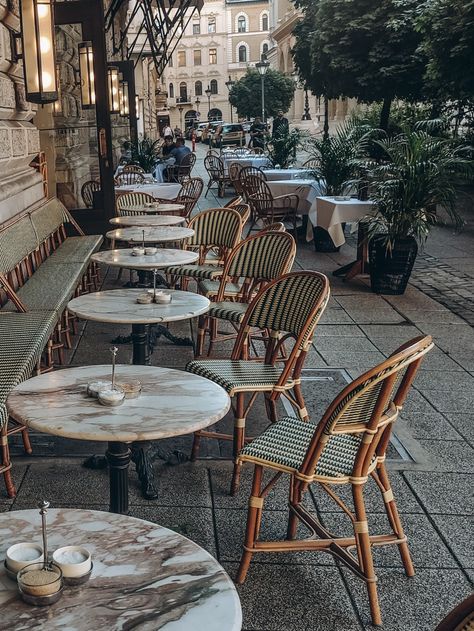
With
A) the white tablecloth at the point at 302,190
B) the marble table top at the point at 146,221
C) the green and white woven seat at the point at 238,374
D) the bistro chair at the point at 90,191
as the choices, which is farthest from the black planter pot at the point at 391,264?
the green and white woven seat at the point at 238,374

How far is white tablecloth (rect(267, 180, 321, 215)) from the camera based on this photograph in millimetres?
10461

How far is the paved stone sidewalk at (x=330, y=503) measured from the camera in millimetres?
2635

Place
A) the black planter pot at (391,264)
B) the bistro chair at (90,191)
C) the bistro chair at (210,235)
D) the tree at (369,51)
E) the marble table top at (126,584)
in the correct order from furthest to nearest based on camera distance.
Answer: the tree at (369,51), the bistro chair at (90,191), the black planter pot at (391,264), the bistro chair at (210,235), the marble table top at (126,584)

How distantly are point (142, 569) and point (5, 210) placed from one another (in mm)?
4960

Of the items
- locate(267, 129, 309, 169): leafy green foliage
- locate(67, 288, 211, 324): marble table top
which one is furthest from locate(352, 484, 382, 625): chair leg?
locate(267, 129, 309, 169): leafy green foliage

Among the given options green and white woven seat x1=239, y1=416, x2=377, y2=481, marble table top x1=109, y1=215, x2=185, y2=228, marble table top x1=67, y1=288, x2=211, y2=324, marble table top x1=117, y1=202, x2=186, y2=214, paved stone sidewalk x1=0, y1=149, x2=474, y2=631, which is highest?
marble table top x1=117, y1=202, x2=186, y2=214

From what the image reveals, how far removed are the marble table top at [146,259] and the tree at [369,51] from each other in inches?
410

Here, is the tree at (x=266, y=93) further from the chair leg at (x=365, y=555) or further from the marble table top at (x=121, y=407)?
the chair leg at (x=365, y=555)

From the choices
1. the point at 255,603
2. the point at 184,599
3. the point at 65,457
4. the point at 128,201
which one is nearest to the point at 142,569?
the point at 184,599

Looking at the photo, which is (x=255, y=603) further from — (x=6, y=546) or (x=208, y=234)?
(x=208, y=234)

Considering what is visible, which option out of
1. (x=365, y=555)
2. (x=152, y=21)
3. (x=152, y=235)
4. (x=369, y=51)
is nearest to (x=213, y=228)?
(x=152, y=235)

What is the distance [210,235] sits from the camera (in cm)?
642

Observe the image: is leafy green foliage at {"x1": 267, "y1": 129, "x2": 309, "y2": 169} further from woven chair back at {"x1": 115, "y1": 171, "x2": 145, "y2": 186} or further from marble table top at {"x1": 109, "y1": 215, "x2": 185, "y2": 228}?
marble table top at {"x1": 109, "y1": 215, "x2": 185, "y2": 228}

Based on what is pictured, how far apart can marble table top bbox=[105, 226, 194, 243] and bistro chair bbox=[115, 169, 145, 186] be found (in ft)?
15.8
